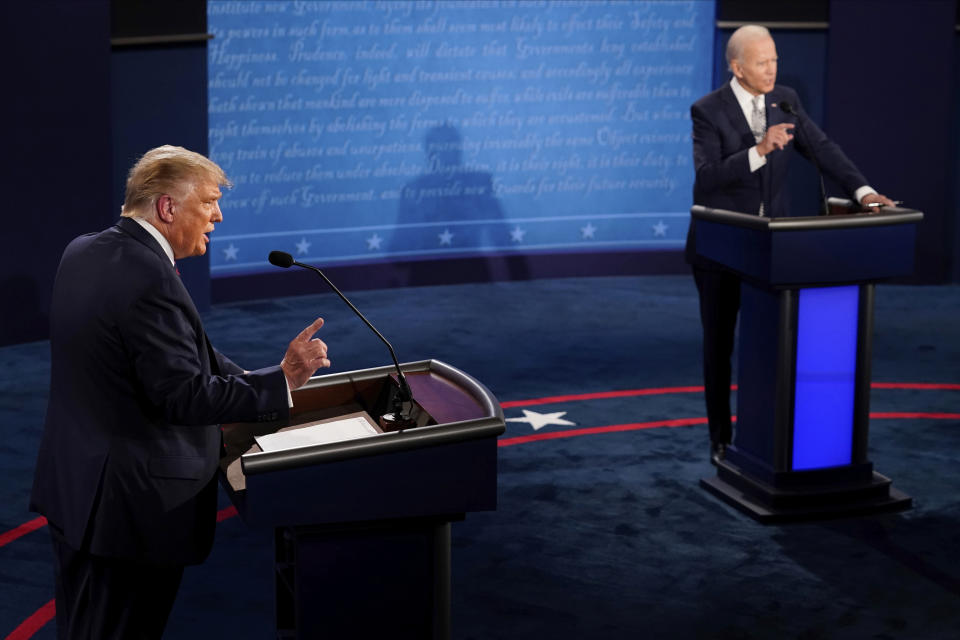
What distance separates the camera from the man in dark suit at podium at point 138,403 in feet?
9.36

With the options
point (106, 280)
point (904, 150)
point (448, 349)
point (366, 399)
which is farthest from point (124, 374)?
point (904, 150)

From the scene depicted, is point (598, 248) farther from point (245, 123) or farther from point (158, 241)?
point (158, 241)

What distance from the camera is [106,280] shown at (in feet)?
9.39

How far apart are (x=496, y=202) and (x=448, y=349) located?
232 centimetres

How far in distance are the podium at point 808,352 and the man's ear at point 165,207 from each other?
2.52 metres

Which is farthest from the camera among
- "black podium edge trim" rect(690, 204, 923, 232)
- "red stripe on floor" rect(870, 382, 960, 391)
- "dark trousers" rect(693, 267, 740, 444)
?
"red stripe on floor" rect(870, 382, 960, 391)

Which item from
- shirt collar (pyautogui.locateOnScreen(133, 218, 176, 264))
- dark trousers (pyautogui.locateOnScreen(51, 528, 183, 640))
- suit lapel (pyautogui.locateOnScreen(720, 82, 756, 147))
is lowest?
dark trousers (pyautogui.locateOnScreen(51, 528, 183, 640))

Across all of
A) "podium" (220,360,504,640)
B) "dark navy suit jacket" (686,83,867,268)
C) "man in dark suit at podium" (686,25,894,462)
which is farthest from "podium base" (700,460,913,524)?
"podium" (220,360,504,640)

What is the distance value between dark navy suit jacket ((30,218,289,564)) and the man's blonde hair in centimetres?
5

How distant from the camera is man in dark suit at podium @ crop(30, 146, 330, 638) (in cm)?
285

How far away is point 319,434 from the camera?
10.2ft

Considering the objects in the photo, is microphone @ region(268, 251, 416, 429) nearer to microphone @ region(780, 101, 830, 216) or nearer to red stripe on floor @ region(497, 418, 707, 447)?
microphone @ region(780, 101, 830, 216)

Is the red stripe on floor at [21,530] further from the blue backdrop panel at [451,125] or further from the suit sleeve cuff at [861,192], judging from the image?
the blue backdrop panel at [451,125]

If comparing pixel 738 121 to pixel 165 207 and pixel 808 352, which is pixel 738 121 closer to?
pixel 808 352
